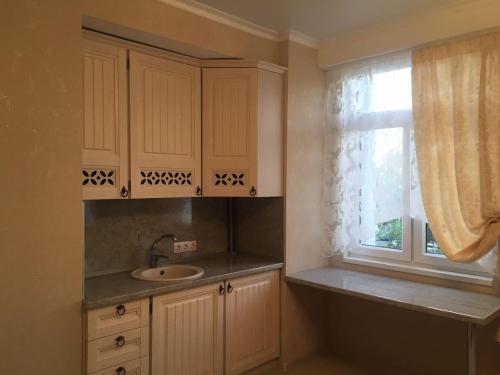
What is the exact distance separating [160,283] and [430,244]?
190 cm

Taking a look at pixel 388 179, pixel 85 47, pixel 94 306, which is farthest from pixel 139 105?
pixel 388 179

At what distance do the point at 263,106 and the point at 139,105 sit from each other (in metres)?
0.88

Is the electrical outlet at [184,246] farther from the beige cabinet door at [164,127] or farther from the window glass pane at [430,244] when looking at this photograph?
the window glass pane at [430,244]

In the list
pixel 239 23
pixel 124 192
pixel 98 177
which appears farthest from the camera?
pixel 239 23

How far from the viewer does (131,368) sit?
83.2 inches

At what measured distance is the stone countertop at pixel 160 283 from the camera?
2049 mm

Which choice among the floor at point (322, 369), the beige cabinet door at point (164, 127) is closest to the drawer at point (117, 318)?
the beige cabinet door at point (164, 127)

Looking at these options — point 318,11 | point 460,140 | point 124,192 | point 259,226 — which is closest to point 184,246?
point 259,226

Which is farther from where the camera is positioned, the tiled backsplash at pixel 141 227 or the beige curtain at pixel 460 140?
the tiled backsplash at pixel 141 227

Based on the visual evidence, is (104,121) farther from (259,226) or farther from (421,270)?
(421,270)

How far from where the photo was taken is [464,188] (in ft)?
7.97

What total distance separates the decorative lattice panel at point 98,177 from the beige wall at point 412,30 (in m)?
1.88

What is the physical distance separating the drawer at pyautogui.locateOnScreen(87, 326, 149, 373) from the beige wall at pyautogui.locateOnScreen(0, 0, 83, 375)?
0.23 ft

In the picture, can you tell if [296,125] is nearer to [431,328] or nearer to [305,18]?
[305,18]
